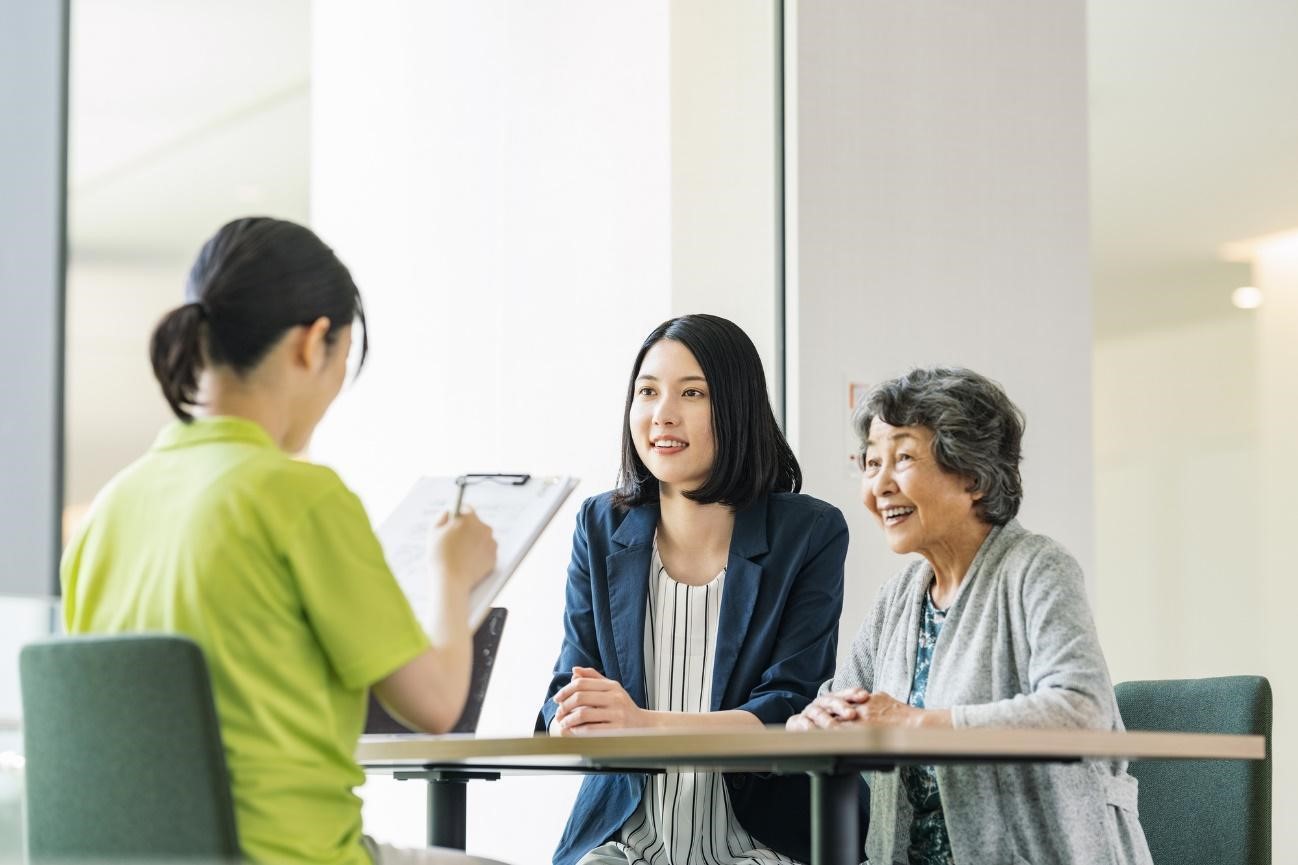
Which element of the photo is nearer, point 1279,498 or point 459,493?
point 459,493

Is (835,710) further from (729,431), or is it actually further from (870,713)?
(729,431)

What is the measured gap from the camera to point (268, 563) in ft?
4.99

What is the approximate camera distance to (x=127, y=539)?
1.58 metres

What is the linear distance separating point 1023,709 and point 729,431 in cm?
91

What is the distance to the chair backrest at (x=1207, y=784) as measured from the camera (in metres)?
2.33

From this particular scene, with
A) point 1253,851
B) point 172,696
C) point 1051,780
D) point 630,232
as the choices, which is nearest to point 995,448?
point 1051,780

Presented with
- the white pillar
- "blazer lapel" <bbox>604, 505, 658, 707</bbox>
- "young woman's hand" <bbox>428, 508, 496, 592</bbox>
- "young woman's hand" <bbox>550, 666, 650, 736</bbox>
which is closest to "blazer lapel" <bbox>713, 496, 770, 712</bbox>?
"blazer lapel" <bbox>604, 505, 658, 707</bbox>

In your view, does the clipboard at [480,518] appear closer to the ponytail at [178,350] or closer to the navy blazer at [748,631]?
the ponytail at [178,350]

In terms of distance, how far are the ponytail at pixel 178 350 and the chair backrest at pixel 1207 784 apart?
5.12 feet

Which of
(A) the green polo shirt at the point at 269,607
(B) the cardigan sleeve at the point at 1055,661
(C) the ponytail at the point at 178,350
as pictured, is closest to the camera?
(A) the green polo shirt at the point at 269,607

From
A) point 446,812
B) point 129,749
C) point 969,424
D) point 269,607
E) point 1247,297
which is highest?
point 1247,297

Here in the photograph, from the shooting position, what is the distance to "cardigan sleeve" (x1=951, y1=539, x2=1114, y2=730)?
76.4 inches

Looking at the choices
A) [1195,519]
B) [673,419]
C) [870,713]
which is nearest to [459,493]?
[870,713]

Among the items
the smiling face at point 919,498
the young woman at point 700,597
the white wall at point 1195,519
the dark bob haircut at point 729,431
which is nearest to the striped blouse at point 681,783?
the young woman at point 700,597
